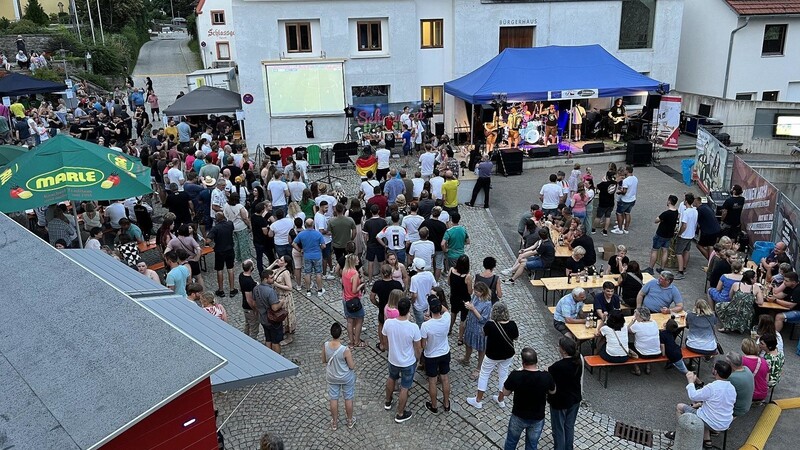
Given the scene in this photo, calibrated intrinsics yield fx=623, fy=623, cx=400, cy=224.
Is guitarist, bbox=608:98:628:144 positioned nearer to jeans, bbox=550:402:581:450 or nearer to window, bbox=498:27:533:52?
window, bbox=498:27:533:52

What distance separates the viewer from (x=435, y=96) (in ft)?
76.8

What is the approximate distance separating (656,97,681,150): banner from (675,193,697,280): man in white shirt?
962 cm

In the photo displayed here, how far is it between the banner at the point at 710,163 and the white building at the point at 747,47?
8.69 metres

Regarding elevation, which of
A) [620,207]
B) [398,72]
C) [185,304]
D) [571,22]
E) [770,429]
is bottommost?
[770,429]

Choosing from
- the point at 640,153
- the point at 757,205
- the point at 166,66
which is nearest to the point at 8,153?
the point at 757,205

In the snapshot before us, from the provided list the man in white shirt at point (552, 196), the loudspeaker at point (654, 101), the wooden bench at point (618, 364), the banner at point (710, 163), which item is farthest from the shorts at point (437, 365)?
the loudspeaker at point (654, 101)

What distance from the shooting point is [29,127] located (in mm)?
19750

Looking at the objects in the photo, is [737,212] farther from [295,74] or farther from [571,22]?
[295,74]

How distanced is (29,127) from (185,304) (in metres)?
18.0

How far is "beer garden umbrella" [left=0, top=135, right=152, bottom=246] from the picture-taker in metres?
8.47

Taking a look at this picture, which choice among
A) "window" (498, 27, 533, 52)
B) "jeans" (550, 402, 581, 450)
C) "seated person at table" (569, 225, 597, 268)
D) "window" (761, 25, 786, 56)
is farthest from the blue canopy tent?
"jeans" (550, 402, 581, 450)

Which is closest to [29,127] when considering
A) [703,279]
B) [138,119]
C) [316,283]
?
[138,119]

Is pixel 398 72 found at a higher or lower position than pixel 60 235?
higher

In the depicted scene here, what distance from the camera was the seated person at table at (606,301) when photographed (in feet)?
27.6
